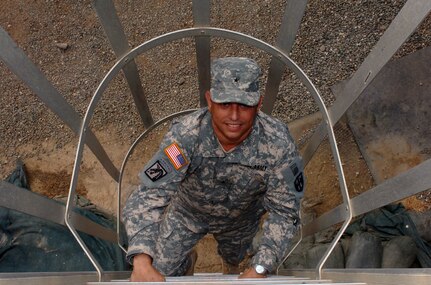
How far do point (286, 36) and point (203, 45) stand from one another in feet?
1.92

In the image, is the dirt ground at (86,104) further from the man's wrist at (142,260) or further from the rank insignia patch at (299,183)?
the man's wrist at (142,260)

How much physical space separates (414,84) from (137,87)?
2814 mm

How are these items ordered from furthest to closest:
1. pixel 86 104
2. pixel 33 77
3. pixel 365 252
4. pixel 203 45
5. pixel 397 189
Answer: pixel 86 104
pixel 365 252
pixel 203 45
pixel 33 77
pixel 397 189

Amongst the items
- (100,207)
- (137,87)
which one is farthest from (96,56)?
(137,87)

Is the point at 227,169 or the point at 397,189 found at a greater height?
the point at 227,169

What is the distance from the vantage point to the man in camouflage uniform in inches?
131

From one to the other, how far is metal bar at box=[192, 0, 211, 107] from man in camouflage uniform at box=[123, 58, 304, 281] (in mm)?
790

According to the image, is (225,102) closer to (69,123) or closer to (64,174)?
(69,123)

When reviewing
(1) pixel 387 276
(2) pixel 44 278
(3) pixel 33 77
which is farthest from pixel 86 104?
(1) pixel 387 276

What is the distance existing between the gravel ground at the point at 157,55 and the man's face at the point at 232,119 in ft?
10.1

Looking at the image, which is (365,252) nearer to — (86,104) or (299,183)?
(299,183)

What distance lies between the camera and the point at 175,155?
11.5 feet

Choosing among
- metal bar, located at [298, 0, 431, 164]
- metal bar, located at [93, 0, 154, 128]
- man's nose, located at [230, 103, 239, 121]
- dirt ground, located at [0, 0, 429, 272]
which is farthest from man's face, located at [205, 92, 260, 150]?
dirt ground, located at [0, 0, 429, 272]

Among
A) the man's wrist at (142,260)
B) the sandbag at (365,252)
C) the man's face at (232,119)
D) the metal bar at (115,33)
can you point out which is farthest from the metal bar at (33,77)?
the sandbag at (365,252)
